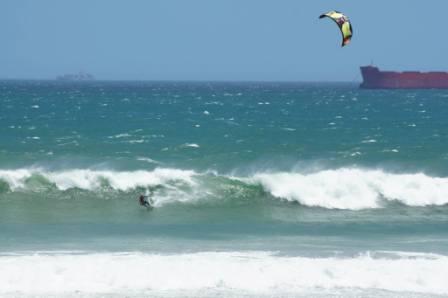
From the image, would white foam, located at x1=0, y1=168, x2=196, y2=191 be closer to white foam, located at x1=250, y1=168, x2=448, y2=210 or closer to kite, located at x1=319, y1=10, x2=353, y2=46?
white foam, located at x1=250, y1=168, x2=448, y2=210

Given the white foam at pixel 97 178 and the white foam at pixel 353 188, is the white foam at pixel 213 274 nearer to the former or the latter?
the white foam at pixel 353 188

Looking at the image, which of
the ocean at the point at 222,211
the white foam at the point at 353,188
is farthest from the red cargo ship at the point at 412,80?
the white foam at the point at 353,188

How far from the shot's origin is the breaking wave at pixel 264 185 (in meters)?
27.0

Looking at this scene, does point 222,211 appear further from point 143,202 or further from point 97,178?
point 97,178

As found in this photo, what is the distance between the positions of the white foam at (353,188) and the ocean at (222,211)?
66 millimetres

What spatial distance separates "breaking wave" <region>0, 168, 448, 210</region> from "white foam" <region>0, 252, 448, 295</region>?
9067 millimetres

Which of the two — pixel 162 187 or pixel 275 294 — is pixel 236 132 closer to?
pixel 162 187

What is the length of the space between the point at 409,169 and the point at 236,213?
9416mm

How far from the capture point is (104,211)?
24.7m

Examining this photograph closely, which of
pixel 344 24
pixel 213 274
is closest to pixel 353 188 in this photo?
pixel 344 24

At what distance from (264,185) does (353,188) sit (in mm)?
2612

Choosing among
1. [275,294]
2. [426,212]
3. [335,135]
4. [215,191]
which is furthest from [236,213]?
[335,135]

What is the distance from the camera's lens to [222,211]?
2503 cm

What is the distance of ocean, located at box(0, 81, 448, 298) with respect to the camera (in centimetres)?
1591
